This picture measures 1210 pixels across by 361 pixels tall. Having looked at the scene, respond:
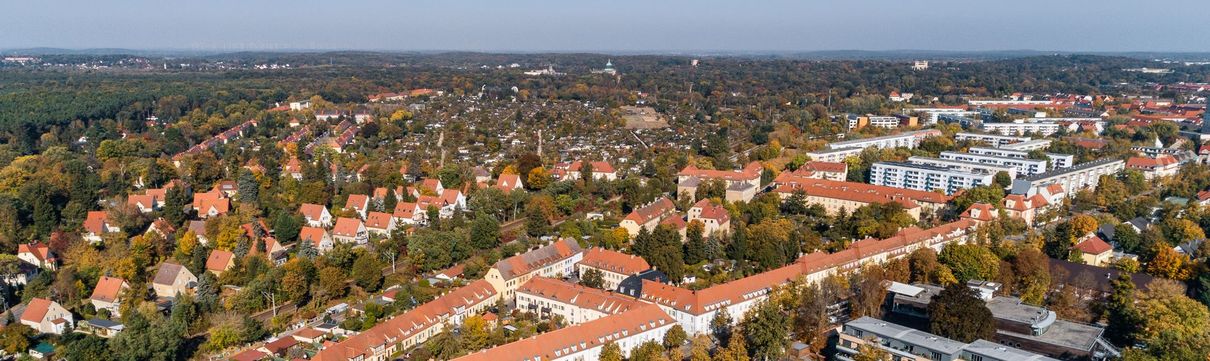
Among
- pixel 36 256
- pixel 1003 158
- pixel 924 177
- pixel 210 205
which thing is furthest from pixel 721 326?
pixel 1003 158

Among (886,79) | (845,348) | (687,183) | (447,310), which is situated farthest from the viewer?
(886,79)

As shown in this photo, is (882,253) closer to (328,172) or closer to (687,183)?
(687,183)

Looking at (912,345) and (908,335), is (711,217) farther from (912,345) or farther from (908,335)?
(912,345)

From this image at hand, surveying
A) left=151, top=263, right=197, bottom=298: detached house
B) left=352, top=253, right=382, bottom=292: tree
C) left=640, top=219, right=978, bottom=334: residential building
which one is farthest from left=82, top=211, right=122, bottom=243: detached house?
left=640, top=219, right=978, bottom=334: residential building

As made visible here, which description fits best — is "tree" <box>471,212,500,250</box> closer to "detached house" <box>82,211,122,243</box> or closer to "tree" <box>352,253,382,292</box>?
"tree" <box>352,253,382,292</box>

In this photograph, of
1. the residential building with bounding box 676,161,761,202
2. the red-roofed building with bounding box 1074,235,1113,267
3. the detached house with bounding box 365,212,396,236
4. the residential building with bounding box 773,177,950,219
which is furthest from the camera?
the residential building with bounding box 676,161,761,202

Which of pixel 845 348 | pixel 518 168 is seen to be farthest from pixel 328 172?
pixel 845 348

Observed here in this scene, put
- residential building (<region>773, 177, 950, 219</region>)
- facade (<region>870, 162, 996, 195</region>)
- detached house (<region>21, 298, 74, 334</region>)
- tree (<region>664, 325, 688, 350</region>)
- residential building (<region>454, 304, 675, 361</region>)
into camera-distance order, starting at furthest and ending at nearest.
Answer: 1. facade (<region>870, 162, 996, 195</region>)
2. residential building (<region>773, 177, 950, 219</region>)
3. detached house (<region>21, 298, 74, 334</region>)
4. tree (<region>664, 325, 688, 350</region>)
5. residential building (<region>454, 304, 675, 361</region>)
